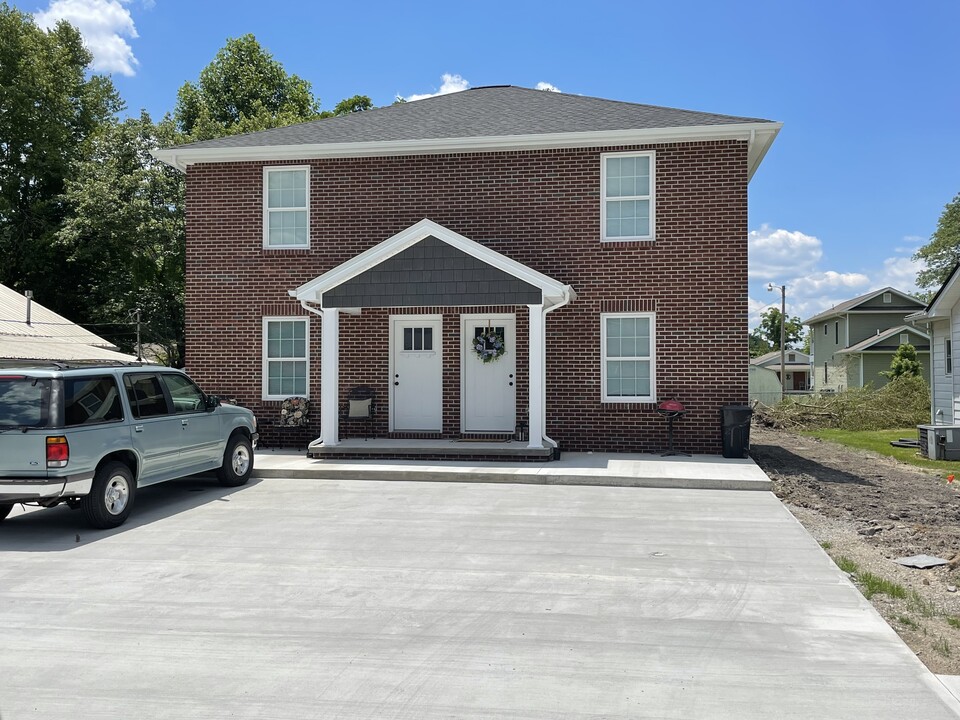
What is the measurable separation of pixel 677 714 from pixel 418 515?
18.7 feet

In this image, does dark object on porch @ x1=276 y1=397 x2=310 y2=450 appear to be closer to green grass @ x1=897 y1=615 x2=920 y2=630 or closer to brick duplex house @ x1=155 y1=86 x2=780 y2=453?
brick duplex house @ x1=155 y1=86 x2=780 y2=453

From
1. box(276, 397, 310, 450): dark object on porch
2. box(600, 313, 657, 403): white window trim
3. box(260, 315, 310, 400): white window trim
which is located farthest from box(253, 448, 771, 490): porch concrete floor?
box(260, 315, 310, 400): white window trim

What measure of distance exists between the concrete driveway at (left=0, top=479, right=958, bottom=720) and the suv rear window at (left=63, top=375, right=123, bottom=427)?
1254 millimetres

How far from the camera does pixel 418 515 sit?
9.47 metres

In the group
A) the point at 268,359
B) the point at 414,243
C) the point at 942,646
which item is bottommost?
the point at 942,646

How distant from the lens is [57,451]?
790 cm

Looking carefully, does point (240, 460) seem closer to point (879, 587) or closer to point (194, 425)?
point (194, 425)

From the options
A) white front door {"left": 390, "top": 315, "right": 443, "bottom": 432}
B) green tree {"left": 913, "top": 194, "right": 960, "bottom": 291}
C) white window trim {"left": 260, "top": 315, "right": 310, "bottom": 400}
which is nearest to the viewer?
white front door {"left": 390, "top": 315, "right": 443, "bottom": 432}

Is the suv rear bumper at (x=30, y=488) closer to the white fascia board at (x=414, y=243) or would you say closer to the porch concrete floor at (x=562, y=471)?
the porch concrete floor at (x=562, y=471)

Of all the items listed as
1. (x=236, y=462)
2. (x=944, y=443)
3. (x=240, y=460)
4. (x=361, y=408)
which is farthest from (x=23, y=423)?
(x=944, y=443)

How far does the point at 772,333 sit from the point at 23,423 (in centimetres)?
9822

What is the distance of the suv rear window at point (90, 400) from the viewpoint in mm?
8234

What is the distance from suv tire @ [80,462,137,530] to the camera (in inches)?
330

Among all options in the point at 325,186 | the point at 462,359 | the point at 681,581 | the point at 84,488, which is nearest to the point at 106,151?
the point at 325,186
